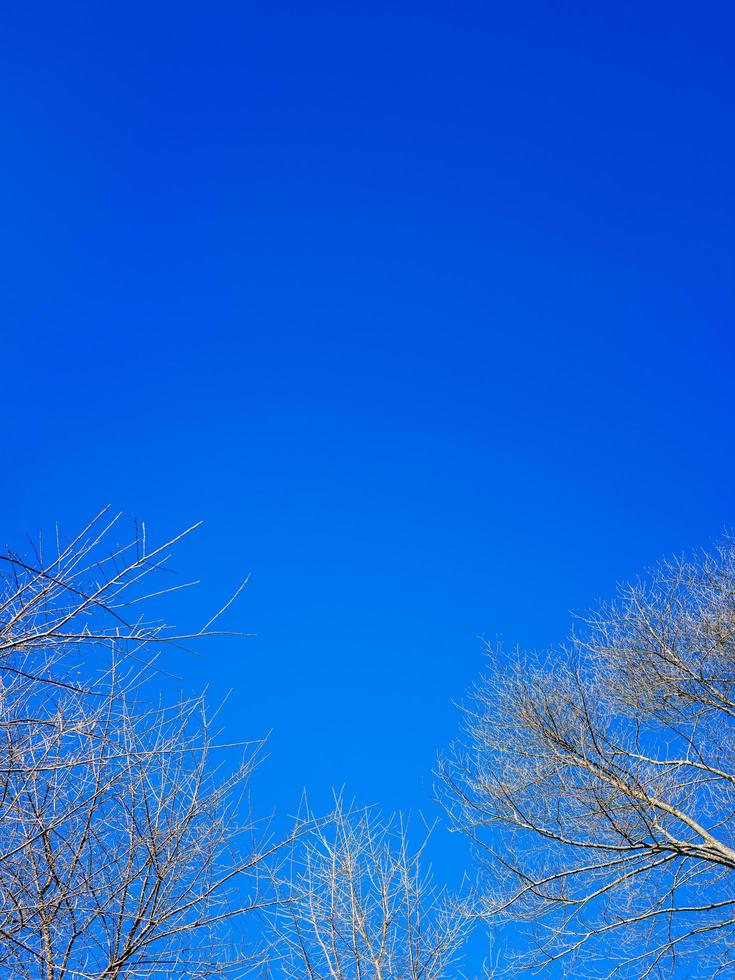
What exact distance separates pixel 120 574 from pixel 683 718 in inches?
315

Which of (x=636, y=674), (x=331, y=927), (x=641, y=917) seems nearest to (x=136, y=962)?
(x=331, y=927)

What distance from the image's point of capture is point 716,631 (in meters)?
8.80

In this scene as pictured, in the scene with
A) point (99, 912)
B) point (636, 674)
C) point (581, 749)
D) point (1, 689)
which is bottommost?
point (99, 912)

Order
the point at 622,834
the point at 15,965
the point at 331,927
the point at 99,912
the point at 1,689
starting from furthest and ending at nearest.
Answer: the point at 622,834 → the point at 331,927 → the point at 99,912 → the point at 15,965 → the point at 1,689

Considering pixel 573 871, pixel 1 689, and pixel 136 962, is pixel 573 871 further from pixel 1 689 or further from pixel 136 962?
pixel 1 689

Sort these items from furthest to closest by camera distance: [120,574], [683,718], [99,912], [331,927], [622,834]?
[683,718] → [622,834] → [331,927] → [99,912] → [120,574]

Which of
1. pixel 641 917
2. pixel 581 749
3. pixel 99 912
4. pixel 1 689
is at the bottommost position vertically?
pixel 641 917

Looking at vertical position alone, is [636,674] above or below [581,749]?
above

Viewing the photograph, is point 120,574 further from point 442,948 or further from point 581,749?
point 581,749

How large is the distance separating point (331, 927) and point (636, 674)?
4.68m

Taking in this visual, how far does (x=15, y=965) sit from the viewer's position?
12.6ft

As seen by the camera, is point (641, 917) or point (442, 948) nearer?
point (442, 948)

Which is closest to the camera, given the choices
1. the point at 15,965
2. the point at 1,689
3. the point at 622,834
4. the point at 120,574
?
the point at 120,574

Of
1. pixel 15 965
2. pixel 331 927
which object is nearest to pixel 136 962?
pixel 15 965
